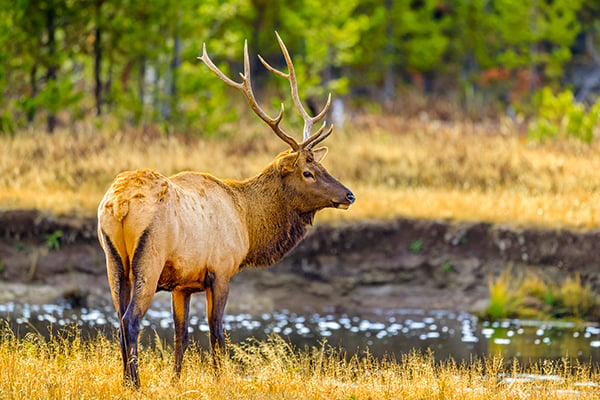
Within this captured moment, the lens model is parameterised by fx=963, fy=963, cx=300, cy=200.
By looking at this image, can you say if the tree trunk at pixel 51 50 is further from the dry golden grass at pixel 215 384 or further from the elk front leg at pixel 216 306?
the elk front leg at pixel 216 306

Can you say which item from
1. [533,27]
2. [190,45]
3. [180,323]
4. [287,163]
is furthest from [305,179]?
[533,27]

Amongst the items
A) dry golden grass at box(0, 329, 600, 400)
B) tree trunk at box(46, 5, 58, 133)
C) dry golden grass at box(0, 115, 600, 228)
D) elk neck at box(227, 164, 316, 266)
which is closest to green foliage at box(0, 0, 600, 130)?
tree trunk at box(46, 5, 58, 133)

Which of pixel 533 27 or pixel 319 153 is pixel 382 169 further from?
pixel 533 27

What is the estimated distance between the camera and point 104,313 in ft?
44.5

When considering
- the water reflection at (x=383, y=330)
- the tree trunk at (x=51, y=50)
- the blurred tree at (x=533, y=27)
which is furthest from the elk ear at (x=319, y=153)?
the blurred tree at (x=533, y=27)

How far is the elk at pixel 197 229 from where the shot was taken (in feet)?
22.6

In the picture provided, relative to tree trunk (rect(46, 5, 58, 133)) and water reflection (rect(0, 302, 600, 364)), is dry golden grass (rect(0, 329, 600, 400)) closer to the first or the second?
water reflection (rect(0, 302, 600, 364))

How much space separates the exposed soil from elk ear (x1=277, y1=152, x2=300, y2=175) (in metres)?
5.84

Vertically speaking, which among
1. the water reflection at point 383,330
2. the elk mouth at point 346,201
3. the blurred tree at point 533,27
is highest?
the blurred tree at point 533,27

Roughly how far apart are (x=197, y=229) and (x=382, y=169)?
37.9ft

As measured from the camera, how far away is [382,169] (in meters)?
18.7

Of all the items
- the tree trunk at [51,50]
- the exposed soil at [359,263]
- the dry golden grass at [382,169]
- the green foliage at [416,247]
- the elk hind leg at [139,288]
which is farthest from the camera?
the tree trunk at [51,50]

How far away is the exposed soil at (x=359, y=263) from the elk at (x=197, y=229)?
5728mm

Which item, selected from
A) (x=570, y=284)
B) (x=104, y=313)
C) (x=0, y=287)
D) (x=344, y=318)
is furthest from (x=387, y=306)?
(x=0, y=287)
